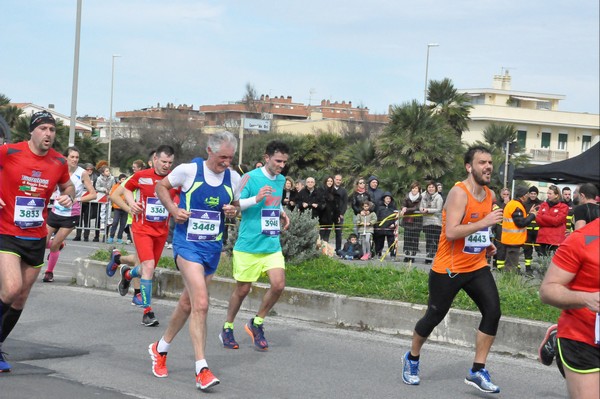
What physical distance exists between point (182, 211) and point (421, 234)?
38.8 ft

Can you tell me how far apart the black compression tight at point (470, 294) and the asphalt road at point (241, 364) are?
0.59 metres

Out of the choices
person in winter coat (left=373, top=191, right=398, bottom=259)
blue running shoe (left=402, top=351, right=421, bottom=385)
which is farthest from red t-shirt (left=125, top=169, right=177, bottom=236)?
person in winter coat (left=373, top=191, right=398, bottom=259)

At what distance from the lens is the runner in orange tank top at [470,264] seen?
7699mm

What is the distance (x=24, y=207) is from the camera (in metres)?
7.92

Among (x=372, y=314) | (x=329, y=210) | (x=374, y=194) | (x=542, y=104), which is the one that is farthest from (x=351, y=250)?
(x=542, y=104)

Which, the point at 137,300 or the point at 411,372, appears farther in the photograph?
the point at 137,300

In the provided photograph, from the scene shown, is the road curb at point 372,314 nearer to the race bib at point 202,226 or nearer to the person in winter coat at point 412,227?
the race bib at point 202,226

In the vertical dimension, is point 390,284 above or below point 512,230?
below

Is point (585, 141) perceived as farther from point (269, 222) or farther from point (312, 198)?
point (269, 222)

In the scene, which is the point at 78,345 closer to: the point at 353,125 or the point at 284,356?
the point at 284,356

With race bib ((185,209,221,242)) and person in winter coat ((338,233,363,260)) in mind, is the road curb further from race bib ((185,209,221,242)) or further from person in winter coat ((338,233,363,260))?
person in winter coat ((338,233,363,260))

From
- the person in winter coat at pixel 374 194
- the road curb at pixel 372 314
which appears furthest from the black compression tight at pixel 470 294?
the person in winter coat at pixel 374 194

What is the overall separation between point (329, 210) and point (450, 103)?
20584 millimetres

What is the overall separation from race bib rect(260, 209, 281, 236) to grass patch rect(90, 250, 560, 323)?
78.1 inches
